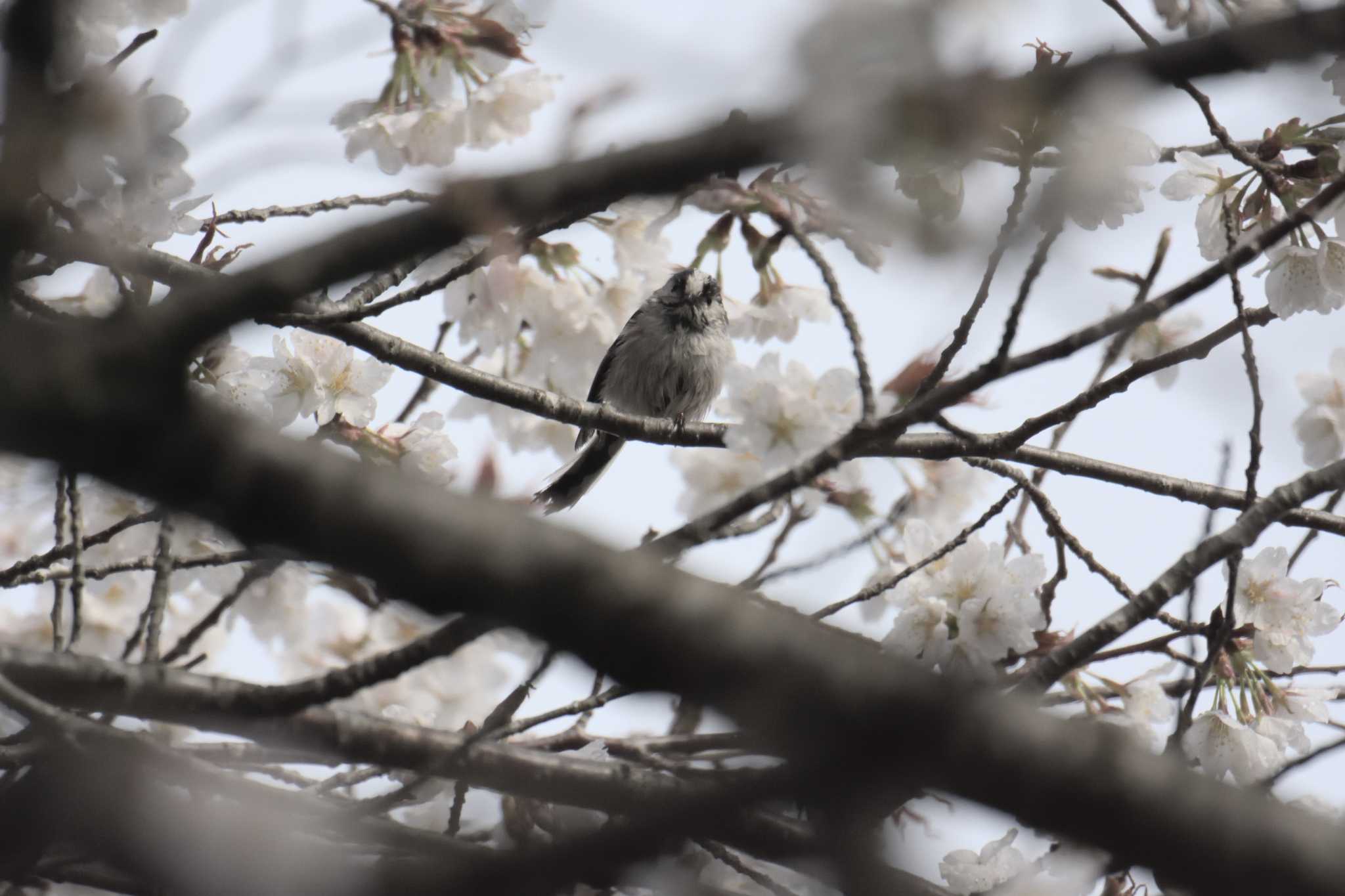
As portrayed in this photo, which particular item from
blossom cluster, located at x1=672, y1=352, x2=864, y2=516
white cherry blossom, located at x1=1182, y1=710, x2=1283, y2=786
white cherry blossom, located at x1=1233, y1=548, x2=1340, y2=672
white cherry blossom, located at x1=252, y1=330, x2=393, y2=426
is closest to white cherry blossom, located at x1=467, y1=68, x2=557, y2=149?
white cherry blossom, located at x1=252, y1=330, x2=393, y2=426

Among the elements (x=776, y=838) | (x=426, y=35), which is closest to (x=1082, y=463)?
(x=776, y=838)

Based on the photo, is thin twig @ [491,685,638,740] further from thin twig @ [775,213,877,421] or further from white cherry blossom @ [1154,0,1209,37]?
white cherry blossom @ [1154,0,1209,37]

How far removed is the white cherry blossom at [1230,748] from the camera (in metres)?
2.53

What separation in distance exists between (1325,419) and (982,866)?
1928 millimetres

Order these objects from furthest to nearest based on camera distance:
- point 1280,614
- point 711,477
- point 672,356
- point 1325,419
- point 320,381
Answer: point 672,356
point 711,477
point 1325,419
point 320,381
point 1280,614

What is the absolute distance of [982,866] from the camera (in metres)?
2.64

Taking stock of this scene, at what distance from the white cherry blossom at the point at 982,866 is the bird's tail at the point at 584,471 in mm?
3189

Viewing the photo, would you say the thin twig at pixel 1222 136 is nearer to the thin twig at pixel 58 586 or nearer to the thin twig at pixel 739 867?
the thin twig at pixel 739 867

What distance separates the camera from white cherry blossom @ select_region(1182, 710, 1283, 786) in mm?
2533

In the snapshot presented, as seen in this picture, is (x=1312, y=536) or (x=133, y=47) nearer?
(x=133, y=47)

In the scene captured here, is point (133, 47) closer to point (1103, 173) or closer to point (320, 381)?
point (320, 381)

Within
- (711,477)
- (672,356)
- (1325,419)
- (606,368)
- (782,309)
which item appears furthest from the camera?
(606,368)

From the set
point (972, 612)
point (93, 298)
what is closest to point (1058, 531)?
point (972, 612)

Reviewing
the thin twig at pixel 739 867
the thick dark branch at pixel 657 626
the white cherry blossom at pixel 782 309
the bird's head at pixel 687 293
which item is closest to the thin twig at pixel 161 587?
the thick dark branch at pixel 657 626
